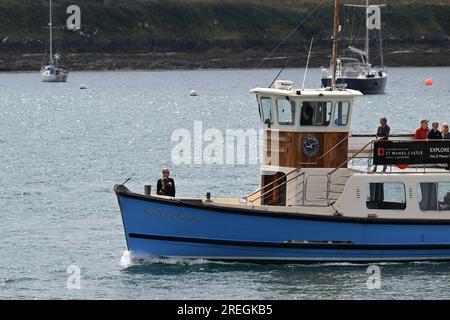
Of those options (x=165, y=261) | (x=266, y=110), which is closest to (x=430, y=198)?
(x=266, y=110)

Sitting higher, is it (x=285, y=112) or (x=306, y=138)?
(x=285, y=112)

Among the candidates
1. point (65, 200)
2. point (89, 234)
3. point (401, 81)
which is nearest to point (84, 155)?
point (65, 200)

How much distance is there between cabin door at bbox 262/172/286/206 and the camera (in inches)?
1341

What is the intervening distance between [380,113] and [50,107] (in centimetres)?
3575

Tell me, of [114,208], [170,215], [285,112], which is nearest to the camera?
[170,215]

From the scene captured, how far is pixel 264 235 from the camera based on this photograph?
108 ft

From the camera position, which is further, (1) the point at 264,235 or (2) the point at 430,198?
(2) the point at 430,198

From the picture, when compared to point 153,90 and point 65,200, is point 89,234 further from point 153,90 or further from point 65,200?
point 153,90

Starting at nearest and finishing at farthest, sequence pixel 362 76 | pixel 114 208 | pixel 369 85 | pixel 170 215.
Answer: pixel 170 215 → pixel 114 208 → pixel 362 76 → pixel 369 85

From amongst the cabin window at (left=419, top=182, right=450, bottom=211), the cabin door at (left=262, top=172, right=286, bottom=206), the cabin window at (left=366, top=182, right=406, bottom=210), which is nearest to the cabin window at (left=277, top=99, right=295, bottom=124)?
the cabin door at (left=262, top=172, right=286, bottom=206)

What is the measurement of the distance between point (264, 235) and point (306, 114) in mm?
3417

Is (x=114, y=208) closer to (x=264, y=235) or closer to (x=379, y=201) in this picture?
(x=264, y=235)

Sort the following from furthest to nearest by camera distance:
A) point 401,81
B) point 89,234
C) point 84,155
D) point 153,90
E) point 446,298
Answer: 1. point 401,81
2. point 153,90
3. point 84,155
4. point 89,234
5. point 446,298

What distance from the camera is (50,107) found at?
126625mm
